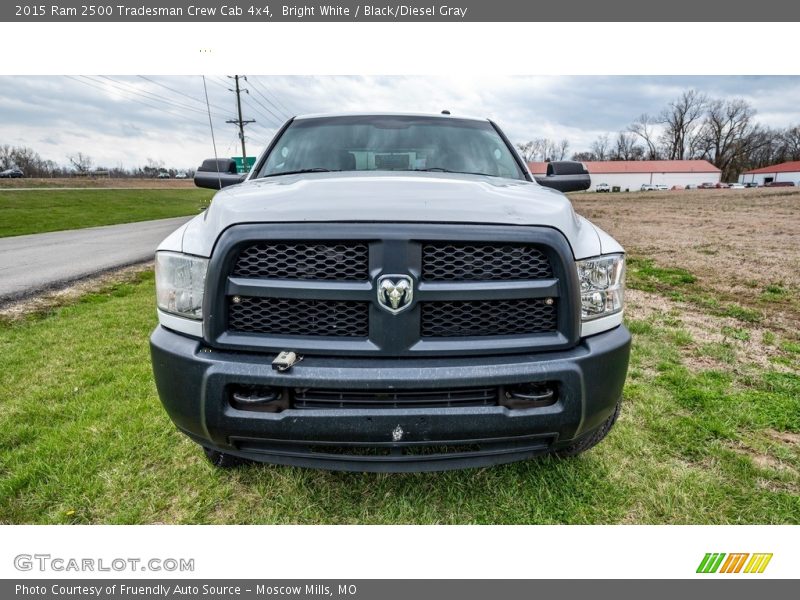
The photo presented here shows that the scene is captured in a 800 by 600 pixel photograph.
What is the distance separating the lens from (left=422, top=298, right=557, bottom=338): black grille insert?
187 centimetres

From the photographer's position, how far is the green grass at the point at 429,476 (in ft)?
7.23

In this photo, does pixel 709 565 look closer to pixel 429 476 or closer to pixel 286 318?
pixel 429 476

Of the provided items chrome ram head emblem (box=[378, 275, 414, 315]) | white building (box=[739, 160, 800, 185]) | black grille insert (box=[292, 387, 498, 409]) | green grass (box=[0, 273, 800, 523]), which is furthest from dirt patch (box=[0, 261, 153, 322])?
white building (box=[739, 160, 800, 185])

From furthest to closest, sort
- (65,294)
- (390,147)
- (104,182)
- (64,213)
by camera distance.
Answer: (104,182) → (64,213) → (65,294) → (390,147)

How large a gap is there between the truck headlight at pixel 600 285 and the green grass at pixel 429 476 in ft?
3.14

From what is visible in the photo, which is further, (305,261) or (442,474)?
(442,474)

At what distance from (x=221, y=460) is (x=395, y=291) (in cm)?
144

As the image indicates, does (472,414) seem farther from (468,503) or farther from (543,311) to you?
(468,503)

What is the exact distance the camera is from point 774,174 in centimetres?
8131

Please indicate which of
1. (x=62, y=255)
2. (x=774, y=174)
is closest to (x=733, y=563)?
(x=62, y=255)

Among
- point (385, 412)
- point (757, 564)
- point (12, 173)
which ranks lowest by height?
point (757, 564)

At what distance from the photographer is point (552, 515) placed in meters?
2.19

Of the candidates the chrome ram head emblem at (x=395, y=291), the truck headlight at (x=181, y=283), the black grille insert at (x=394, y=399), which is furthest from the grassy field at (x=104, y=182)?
the chrome ram head emblem at (x=395, y=291)

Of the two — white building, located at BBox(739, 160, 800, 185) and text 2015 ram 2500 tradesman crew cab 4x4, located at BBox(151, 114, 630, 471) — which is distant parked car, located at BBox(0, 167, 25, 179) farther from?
white building, located at BBox(739, 160, 800, 185)
